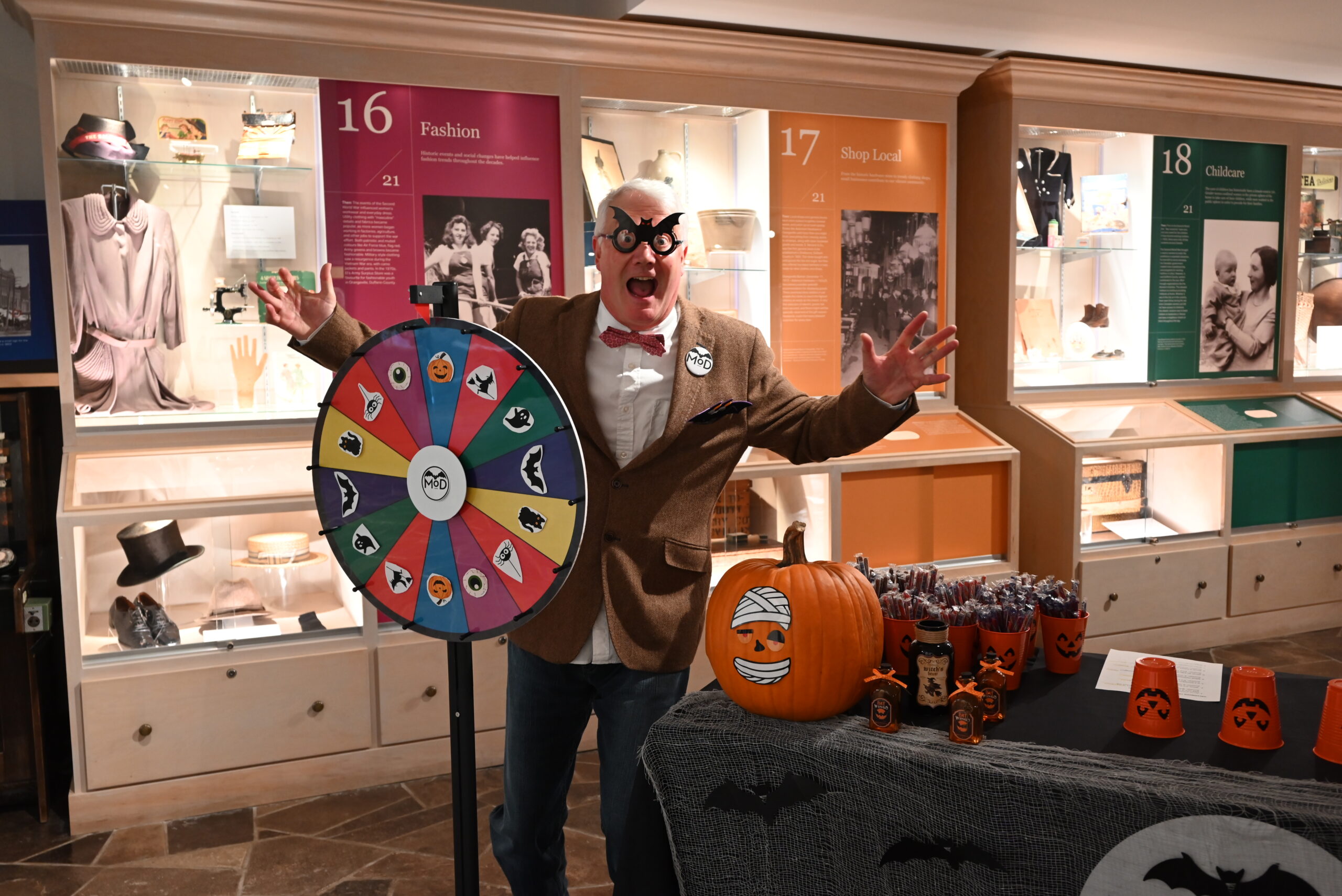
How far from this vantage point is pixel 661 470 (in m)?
2.13

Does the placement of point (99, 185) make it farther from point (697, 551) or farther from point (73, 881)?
point (697, 551)

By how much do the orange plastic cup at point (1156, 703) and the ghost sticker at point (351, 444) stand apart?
1323 millimetres

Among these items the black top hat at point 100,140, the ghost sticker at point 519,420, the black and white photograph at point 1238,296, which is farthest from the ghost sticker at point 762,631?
the black and white photograph at point 1238,296

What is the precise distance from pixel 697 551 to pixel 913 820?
0.79 meters

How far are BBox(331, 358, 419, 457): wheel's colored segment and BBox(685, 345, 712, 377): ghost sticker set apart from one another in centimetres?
71

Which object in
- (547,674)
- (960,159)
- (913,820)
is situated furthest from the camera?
(960,159)

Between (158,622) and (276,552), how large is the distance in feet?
1.43

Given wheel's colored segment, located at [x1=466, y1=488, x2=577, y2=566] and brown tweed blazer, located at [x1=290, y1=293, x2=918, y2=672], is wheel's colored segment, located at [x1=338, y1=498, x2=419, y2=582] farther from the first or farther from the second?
brown tweed blazer, located at [x1=290, y1=293, x2=918, y2=672]

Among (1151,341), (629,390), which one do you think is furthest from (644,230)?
(1151,341)

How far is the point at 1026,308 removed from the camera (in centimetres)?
500

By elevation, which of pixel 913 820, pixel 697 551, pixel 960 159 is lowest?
pixel 913 820

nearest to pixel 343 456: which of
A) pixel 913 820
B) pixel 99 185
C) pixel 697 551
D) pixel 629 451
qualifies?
pixel 629 451

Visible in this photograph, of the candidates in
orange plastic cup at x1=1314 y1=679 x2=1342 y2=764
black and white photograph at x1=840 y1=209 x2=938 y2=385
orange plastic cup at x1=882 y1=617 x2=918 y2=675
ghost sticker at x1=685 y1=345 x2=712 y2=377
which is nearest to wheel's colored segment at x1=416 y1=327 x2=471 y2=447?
ghost sticker at x1=685 y1=345 x2=712 y2=377

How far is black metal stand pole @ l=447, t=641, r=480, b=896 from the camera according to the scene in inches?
68.5
